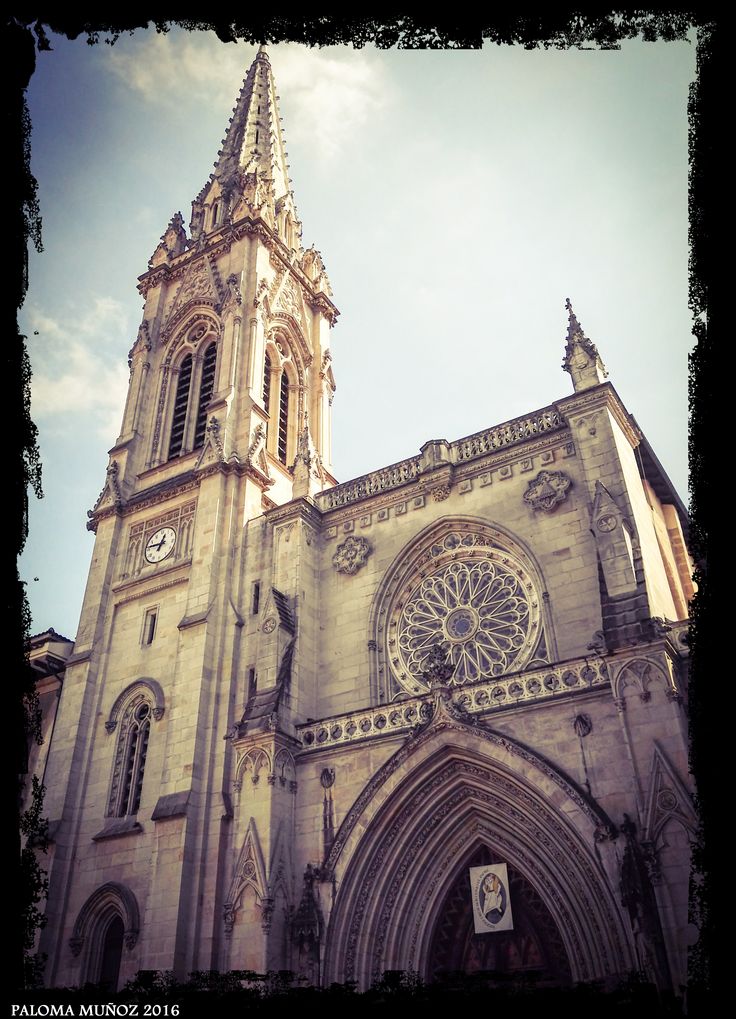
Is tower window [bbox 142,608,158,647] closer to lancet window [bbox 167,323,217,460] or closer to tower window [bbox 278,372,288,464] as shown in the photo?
lancet window [bbox 167,323,217,460]

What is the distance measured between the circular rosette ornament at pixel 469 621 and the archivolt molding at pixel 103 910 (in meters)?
7.50

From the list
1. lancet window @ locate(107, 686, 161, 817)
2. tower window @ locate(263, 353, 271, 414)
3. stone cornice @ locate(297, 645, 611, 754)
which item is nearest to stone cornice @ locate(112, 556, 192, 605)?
lancet window @ locate(107, 686, 161, 817)

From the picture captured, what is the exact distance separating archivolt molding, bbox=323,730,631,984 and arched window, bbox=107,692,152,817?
6.35m

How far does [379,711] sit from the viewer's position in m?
16.4

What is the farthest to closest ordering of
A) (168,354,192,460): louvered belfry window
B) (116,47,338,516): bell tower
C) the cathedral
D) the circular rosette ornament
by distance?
(168,354,192,460): louvered belfry window < (116,47,338,516): bell tower < the circular rosette ornament < the cathedral

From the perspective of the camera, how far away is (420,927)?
1477 cm

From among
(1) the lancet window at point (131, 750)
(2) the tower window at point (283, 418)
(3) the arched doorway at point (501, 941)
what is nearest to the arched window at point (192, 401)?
(2) the tower window at point (283, 418)

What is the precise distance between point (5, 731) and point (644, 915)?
10744 mm

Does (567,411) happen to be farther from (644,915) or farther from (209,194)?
(209,194)

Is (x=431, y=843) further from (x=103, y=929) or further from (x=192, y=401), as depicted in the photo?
(x=192, y=401)

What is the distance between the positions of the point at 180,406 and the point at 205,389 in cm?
113

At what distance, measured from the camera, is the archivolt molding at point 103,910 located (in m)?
17.0

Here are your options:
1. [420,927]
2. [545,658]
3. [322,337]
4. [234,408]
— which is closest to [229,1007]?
[420,927]

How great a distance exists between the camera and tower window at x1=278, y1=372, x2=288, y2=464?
90.1 feet
